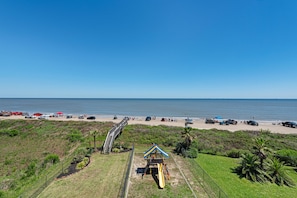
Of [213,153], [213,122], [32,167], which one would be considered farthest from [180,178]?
[213,122]

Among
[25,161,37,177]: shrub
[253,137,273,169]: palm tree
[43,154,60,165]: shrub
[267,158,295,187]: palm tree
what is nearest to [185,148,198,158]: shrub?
[253,137,273,169]: palm tree

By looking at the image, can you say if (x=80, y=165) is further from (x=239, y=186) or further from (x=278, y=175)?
(x=278, y=175)

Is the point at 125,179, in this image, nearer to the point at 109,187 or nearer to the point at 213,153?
the point at 109,187

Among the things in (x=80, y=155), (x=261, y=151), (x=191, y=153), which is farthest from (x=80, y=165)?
(x=261, y=151)

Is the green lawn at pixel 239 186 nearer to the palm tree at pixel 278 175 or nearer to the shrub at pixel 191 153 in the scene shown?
the palm tree at pixel 278 175

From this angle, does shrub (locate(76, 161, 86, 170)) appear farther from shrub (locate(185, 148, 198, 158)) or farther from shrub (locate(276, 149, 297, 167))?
shrub (locate(276, 149, 297, 167))
